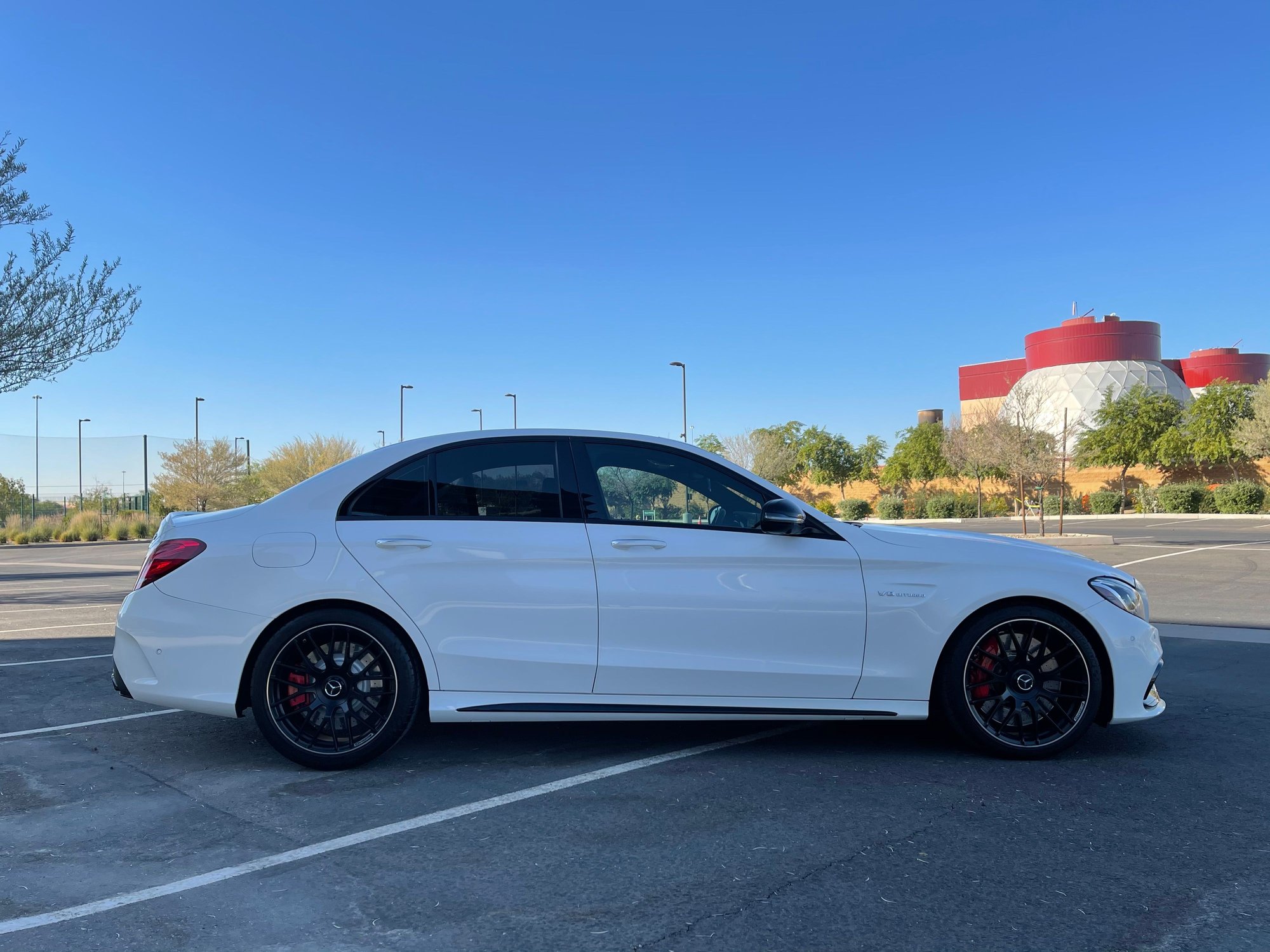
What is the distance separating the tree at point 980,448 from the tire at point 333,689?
33.1 meters

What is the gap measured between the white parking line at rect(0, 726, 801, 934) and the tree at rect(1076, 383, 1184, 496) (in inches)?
2317

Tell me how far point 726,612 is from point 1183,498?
168 ft

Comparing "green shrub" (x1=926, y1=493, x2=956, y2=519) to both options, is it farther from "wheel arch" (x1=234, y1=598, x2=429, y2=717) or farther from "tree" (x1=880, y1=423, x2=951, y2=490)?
"wheel arch" (x1=234, y1=598, x2=429, y2=717)

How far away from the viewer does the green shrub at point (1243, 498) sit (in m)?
45.4

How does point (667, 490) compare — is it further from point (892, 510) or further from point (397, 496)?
point (892, 510)

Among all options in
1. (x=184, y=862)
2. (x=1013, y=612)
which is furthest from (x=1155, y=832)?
(x=184, y=862)

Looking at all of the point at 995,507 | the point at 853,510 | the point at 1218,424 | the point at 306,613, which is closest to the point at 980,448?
the point at 853,510

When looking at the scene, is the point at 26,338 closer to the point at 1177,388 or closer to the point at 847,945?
the point at 847,945

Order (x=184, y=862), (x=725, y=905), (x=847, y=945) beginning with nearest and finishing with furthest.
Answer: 1. (x=847, y=945)
2. (x=725, y=905)
3. (x=184, y=862)

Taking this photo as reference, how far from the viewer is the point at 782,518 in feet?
Result: 14.6

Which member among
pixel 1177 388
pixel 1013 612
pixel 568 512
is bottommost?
pixel 1013 612

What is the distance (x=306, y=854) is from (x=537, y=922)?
107cm

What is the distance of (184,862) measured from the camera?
3.33 meters

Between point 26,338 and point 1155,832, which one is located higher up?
point 26,338
